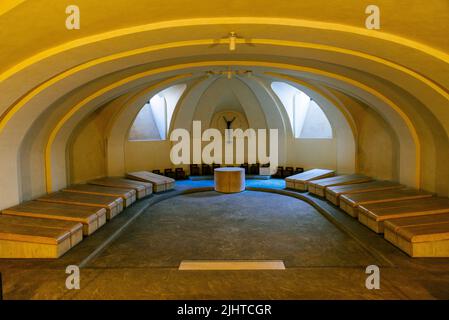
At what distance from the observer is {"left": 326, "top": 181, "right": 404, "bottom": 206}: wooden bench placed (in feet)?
30.4

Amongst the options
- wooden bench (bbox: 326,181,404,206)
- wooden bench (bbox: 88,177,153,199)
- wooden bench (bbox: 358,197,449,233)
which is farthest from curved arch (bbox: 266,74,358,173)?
wooden bench (bbox: 88,177,153,199)

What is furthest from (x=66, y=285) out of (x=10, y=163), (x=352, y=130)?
(x=352, y=130)

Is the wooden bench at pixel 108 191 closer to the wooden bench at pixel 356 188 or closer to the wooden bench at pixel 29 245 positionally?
the wooden bench at pixel 29 245

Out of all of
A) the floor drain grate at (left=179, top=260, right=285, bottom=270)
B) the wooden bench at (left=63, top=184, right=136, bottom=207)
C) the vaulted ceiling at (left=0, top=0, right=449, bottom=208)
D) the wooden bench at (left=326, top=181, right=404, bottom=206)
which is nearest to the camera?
the vaulted ceiling at (left=0, top=0, right=449, bottom=208)

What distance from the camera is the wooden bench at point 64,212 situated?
22.7ft

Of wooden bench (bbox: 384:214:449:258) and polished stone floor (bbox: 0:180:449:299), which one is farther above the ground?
wooden bench (bbox: 384:214:449:258)

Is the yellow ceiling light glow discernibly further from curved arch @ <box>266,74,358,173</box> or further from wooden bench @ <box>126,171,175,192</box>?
wooden bench @ <box>126,171,175,192</box>

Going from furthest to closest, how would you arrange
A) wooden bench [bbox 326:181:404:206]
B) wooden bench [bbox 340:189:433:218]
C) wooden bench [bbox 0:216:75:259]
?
1. wooden bench [bbox 326:181:404:206]
2. wooden bench [bbox 340:189:433:218]
3. wooden bench [bbox 0:216:75:259]

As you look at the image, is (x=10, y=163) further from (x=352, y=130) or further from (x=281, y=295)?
(x=352, y=130)

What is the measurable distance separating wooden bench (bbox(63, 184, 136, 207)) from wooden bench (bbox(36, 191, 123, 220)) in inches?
10.0

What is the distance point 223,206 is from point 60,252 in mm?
5107

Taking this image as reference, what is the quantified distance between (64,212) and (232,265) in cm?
422

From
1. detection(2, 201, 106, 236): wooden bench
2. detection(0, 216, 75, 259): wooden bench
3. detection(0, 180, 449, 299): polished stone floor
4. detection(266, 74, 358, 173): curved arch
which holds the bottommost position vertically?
detection(0, 180, 449, 299): polished stone floor

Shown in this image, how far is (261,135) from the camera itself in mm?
14742
